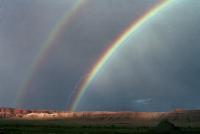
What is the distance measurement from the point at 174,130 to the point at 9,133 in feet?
123

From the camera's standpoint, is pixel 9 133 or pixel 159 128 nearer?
pixel 9 133

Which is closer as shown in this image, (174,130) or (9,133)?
(9,133)

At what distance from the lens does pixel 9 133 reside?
83.2m

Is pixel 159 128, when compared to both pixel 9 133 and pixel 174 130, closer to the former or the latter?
pixel 174 130

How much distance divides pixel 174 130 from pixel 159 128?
5.21 meters

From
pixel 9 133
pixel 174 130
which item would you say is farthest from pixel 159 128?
pixel 9 133

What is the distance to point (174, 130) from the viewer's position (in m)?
89.6

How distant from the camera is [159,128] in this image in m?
94.0

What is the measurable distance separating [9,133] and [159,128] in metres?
35.8
